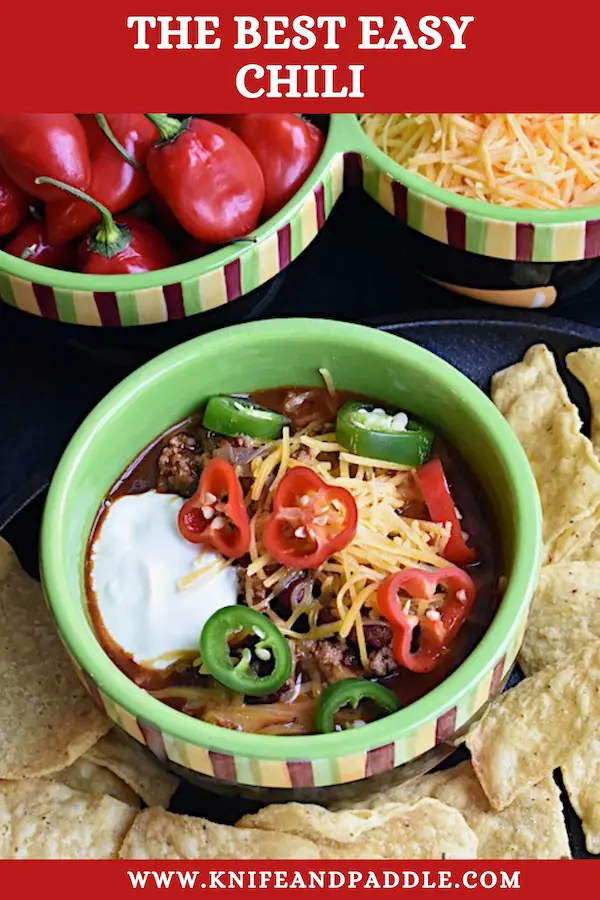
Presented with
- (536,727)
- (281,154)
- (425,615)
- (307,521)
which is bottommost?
(536,727)

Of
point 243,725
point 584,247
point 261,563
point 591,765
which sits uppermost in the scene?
point 584,247

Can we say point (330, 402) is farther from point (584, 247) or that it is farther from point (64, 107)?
point (64, 107)

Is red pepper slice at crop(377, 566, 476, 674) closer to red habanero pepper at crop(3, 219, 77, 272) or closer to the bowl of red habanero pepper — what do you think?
the bowl of red habanero pepper

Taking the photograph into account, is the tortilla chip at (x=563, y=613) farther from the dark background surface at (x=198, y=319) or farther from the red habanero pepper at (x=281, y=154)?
the red habanero pepper at (x=281, y=154)

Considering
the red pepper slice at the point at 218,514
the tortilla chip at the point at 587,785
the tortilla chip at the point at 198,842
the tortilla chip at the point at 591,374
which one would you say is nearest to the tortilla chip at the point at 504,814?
the tortilla chip at the point at 587,785

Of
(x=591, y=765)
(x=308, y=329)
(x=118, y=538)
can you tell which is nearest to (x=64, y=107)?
(x=308, y=329)

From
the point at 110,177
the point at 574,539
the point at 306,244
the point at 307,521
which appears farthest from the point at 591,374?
the point at 110,177

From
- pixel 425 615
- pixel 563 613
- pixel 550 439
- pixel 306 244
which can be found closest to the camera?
pixel 425 615

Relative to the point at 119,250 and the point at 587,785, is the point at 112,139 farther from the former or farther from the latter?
the point at 587,785
